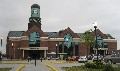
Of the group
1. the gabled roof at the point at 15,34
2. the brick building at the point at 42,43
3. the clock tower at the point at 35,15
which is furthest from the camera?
the gabled roof at the point at 15,34

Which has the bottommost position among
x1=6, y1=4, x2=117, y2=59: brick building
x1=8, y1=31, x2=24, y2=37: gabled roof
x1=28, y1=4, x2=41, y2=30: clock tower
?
x1=6, y1=4, x2=117, y2=59: brick building

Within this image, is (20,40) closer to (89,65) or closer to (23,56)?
(23,56)

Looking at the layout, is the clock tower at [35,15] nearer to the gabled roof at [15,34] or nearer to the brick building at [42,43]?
the brick building at [42,43]

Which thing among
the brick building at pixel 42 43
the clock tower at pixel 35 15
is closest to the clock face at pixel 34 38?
the brick building at pixel 42 43

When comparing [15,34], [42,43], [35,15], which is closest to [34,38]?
[42,43]

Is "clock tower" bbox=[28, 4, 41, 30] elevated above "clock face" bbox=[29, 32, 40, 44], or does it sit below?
above

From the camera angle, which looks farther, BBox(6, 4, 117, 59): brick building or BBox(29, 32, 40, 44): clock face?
BBox(6, 4, 117, 59): brick building

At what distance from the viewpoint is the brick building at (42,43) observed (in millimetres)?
95000

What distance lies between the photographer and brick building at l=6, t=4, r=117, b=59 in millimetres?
95000

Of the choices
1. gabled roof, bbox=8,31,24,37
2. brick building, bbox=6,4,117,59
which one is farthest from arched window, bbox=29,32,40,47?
gabled roof, bbox=8,31,24,37

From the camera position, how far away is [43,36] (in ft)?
313

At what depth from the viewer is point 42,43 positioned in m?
95.4

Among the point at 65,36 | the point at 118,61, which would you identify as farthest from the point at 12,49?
the point at 118,61

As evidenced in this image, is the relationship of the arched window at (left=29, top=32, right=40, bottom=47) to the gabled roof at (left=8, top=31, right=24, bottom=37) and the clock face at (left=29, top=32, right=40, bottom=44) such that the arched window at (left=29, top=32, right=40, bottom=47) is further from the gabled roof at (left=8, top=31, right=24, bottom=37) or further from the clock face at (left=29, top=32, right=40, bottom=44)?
the gabled roof at (left=8, top=31, right=24, bottom=37)
